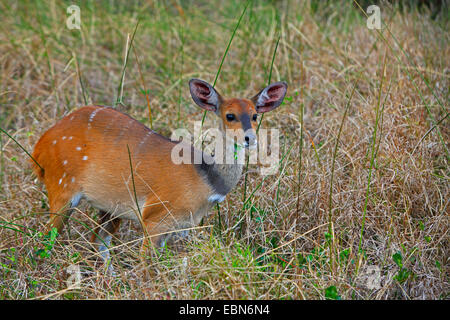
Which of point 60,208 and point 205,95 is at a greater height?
point 205,95

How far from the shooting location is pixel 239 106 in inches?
141

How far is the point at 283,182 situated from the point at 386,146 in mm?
866

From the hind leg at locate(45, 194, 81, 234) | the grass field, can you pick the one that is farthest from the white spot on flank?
the hind leg at locate(45, 194, 81, 234)

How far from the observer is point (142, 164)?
147 inches

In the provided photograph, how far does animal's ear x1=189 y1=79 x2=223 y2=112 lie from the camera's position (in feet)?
12.1

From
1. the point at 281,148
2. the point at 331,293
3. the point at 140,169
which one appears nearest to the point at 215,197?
the point at 140,169

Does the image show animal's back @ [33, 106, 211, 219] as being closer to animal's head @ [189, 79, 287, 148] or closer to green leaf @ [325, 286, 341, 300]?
animal's head @ [189, 79, 287, 148]

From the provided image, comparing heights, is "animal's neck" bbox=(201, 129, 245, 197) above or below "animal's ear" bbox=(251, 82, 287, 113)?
below

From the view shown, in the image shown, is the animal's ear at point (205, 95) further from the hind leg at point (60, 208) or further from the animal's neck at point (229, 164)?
the hind leg at point (60, 208)

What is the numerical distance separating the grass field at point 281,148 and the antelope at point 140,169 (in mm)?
183

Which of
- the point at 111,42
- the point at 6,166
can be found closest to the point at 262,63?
the point at 111,42

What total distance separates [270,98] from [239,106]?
1.20 feet

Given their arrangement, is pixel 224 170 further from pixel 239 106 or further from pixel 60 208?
pixel 60 208
